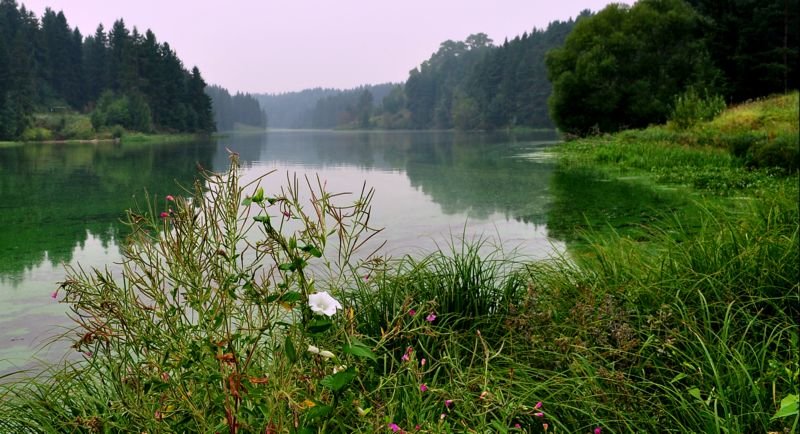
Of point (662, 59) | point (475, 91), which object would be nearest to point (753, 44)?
point (662, 59)

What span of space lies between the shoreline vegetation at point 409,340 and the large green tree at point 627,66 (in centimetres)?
2855

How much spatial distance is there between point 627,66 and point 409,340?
109 ft

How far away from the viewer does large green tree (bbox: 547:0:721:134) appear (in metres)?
31.6

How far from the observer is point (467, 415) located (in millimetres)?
2449

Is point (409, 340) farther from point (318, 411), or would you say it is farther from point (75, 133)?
point (75, 133)

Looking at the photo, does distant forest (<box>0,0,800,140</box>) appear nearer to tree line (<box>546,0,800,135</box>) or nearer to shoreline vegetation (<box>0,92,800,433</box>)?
tree line (<box>546,0,800,135</box>)

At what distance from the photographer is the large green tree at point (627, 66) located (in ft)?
104

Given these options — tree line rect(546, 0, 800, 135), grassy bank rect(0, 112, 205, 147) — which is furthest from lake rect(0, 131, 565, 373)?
grassy bank rect(0, 112, 205, 147)

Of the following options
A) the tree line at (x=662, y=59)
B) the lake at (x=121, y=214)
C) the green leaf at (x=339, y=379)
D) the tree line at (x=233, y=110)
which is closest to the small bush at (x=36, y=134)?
the lake at (x=121, y=214)

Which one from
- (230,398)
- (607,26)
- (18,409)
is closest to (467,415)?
(230,398)

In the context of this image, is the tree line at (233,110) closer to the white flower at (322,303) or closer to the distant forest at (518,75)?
the distant forest at (518,75)

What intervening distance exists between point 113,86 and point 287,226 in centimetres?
6386

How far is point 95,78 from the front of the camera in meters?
66.7

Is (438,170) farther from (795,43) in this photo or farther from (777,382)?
(795,43)
